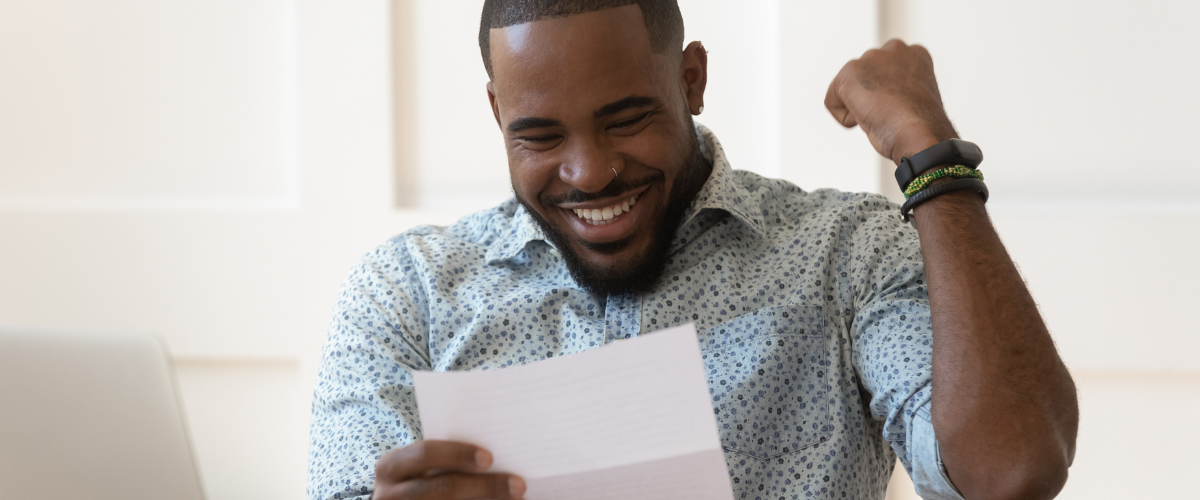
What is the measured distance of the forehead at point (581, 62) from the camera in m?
1.12

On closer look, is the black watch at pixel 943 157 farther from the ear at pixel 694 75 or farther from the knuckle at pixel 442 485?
the knuckle at pixel 442 485

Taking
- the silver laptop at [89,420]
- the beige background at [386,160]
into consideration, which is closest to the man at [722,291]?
the silver laptop at [89,420]

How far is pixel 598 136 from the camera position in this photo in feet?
3.79

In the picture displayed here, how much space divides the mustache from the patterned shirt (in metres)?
0.09

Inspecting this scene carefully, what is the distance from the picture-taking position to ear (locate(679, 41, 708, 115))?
1296 mm

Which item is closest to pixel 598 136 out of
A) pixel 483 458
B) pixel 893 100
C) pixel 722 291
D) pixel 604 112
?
pixel 604 112

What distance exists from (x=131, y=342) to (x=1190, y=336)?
1645 millimetres

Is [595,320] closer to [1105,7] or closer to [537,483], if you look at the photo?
[537,483]

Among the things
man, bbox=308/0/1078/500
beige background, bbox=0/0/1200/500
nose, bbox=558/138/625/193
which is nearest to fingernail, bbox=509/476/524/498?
man, bbox=308/0/1078/500

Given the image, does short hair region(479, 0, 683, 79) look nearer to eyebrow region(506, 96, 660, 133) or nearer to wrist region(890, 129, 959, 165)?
eyebrow region(506, 96, 660, 133)

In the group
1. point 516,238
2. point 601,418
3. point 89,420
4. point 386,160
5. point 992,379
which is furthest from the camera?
point 386,160

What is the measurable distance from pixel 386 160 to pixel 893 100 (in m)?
1.00

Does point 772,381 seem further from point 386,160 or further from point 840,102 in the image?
point 386,160

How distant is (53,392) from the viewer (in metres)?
1.07
